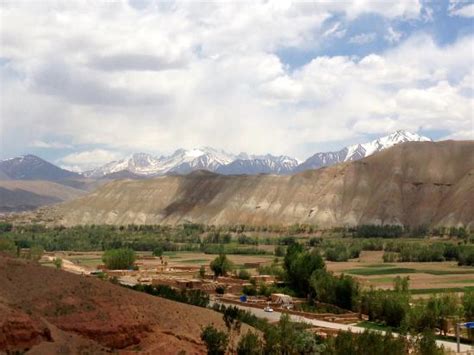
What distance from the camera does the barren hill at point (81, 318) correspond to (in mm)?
35438

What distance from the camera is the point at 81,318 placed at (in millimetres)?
39750

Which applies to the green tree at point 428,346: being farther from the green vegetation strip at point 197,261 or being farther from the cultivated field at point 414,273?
the green vegetation strip at point 197,261

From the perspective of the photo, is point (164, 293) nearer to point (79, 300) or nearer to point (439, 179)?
point (79, 300)

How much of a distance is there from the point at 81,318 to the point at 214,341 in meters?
8.01

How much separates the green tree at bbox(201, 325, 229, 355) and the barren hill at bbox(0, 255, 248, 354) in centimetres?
131

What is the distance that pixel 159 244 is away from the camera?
166 m

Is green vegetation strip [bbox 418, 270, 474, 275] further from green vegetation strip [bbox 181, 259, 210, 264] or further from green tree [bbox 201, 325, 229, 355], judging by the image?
green tree [bbox 201, 325, 229, 355]

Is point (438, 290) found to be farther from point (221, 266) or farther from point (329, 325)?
point (221, 266)

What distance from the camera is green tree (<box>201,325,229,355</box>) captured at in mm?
40031

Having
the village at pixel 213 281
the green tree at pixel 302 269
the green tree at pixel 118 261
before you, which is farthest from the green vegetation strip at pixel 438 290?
the green tree at pixel 118 261

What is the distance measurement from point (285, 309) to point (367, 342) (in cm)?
3599

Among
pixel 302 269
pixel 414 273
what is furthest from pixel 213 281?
pixel 414 273

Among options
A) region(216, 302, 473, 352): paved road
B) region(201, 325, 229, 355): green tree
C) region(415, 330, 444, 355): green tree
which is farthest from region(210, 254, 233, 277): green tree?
region(415, 330, 444, 355): green tree

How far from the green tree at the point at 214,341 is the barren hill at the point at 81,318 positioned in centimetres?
131
